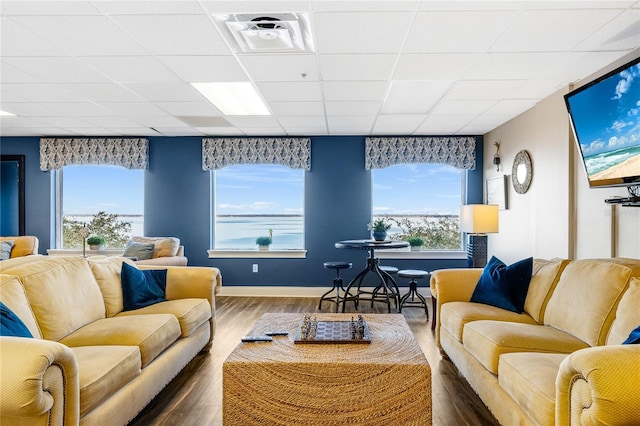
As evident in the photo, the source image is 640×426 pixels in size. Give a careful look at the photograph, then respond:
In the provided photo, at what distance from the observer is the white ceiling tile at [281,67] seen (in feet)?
10.4

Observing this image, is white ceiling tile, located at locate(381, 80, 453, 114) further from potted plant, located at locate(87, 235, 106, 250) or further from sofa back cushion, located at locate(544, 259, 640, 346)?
potted plant, located at locate(87, 235, 106, 250)

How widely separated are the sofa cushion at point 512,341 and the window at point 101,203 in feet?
18.4

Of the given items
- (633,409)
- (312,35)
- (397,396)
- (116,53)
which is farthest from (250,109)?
(633,409)

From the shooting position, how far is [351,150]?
6.34 meters

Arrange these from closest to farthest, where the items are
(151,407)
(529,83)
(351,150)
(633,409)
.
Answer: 1. (633,409)
2. (151,407)
3. (529,83)
4. (351,150)

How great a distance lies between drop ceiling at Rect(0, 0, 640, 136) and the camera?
245cm

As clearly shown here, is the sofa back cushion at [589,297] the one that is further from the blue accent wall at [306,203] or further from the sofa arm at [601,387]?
the blue accent wall at [306,203]

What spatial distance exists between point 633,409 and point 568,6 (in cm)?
214

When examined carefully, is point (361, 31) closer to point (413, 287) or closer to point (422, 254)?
point (413, 287)

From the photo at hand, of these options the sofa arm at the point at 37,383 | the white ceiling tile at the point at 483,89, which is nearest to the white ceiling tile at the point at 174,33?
the sofa arm at the point at 37,383

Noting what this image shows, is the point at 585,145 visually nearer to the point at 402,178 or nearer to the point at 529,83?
the point at 529,83

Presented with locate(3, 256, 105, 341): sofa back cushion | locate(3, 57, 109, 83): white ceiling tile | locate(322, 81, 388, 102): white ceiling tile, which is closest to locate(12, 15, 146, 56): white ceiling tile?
locate(3, 57, 109, 83): white ceiling tile

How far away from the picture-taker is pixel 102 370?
2070 millimetres

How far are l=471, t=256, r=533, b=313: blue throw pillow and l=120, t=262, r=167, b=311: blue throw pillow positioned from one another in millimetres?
2777
